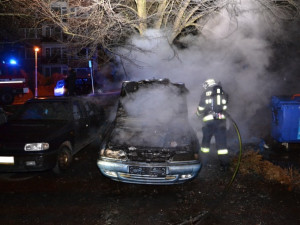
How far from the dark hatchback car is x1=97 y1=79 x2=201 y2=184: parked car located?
109 cm

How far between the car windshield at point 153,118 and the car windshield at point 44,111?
1.34 m

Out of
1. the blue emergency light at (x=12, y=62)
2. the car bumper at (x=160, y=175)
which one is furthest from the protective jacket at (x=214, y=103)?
the blue emergency light at (x=12, y=62)

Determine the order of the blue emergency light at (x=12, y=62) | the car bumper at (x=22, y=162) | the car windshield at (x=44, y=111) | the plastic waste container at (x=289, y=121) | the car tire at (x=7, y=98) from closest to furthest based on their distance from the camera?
the car bumper at (x=22, y=162)
the car windshield at (x=44, y=111)
the plastic waste container at (x=289, y=121)
the car tire at (x=7, y=98)
the blue emergency light at (x=12, y=62)

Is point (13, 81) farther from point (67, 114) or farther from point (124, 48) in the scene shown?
point (67, 114)

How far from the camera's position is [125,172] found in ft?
14.9

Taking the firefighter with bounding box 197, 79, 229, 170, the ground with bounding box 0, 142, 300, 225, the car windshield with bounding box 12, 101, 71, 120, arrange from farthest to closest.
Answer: the car windshield with bounding box 12, 101, 71, 120 < the firefighter with bounding box 197, 79, 229, 170 < the ground with bounding box 0, 142, 300, 225

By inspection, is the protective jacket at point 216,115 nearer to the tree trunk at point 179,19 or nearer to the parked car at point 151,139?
the parked car at point 151,139

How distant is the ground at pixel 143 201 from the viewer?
155 inches

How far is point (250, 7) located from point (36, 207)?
7.44 meters

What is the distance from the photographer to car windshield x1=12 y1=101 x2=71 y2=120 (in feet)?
20.2

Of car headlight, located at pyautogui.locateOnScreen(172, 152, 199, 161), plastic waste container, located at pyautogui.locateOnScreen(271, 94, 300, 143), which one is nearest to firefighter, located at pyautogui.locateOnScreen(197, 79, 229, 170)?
car headlight, located at pyautogui.locateOnScreen(172, 152, 199, 161)

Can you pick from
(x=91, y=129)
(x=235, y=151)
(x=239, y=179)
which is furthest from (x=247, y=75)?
(x=91, y=129)

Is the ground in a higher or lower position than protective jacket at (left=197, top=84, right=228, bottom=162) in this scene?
lower

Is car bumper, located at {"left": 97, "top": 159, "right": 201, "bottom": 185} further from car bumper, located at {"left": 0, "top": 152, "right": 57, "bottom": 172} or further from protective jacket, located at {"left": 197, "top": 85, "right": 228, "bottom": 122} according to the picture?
protective jacket, located at {"left": 197, "top": 85, "right": 228, "bottom": 122}
